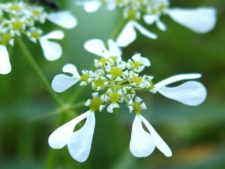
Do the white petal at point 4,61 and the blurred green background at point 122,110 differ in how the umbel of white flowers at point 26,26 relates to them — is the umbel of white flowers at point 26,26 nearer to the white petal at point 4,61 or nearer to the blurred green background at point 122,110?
the white petal at point 4,61

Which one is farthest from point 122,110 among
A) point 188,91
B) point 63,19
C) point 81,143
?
point 81,143

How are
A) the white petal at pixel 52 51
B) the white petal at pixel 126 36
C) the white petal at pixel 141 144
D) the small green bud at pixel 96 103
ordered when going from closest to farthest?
1. the white petal at pixel 141 144
2. the small green bud at pixel 96 103
3. the white petal at pixel 52 51
4. the white petal at pixel 126 36

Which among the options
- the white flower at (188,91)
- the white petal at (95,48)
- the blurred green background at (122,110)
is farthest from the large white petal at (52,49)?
the white flower at (188,91)

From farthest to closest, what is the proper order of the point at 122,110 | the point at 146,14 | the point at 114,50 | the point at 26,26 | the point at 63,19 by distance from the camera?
the point at 122,110 < the point at 146,14 < the point at 63,19 < the point at 26,26 < the point at 114,50

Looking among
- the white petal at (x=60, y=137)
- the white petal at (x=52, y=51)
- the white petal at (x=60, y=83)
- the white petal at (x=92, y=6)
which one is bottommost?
the white petal at (x=60, y=137)

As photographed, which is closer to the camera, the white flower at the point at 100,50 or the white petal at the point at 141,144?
the white petal at the point at 141,144

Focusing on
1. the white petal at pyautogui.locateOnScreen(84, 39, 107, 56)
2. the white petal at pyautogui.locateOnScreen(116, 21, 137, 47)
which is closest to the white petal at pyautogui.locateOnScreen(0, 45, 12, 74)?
the white petal at pyautogui.locateOnScreen(84, 39, 107, 56)

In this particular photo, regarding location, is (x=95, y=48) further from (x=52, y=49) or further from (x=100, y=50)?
(x=52, y=49)
